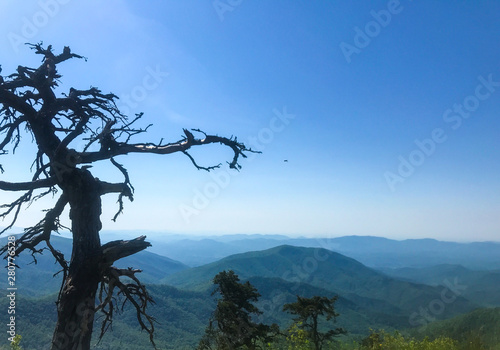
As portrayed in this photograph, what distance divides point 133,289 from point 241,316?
20.3m

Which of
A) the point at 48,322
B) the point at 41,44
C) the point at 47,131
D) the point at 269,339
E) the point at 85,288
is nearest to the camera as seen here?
the point at 85,288

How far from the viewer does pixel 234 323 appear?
71.3 ft

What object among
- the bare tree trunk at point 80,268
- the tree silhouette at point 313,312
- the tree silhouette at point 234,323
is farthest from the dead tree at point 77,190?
the tree silhouette at point 313,312

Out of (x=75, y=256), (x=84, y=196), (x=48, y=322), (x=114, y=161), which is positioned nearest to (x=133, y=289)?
(x=75, y=256)

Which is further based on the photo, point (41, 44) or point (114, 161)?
point (41, 44)

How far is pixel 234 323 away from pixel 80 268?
19076mm

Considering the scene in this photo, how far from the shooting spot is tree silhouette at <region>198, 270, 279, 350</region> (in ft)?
67.8

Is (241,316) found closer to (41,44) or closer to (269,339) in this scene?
(269,339)

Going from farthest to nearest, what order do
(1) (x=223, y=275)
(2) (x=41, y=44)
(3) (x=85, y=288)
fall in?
(1) (x=223, y=275), (2) (x=41, y=44), (3) (x=85, y=288)

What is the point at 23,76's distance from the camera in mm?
5703

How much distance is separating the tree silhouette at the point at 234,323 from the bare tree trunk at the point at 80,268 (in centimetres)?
1515

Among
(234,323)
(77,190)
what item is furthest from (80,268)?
(234,323)

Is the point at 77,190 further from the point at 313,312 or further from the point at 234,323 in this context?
the point at 313,312

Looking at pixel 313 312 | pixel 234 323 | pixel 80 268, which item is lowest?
pixel 313 312
